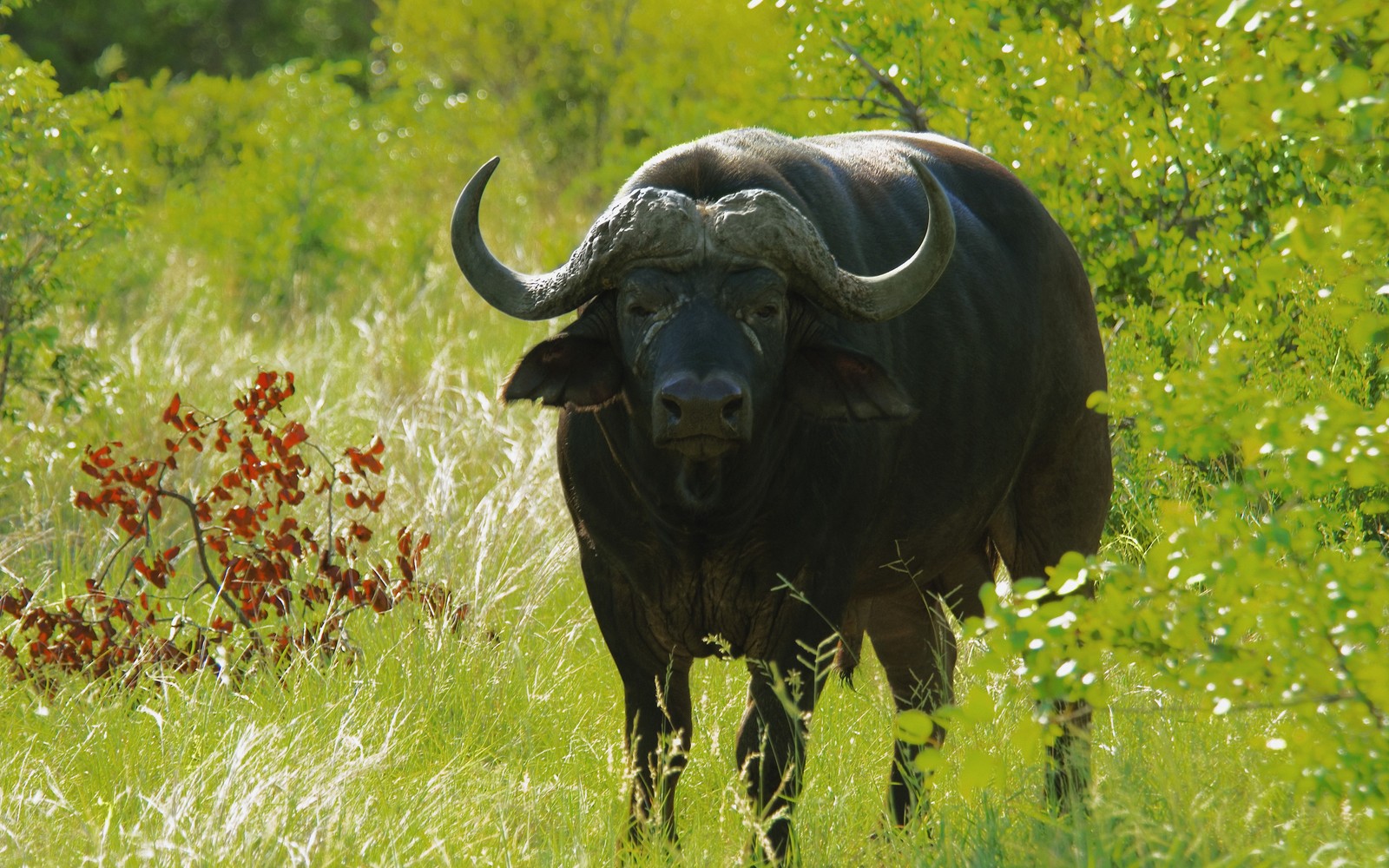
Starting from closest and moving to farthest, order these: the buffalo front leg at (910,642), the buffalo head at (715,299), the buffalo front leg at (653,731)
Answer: the buffalo head at (715,299), the buffalo front leg at (653,731), the buffalo front leg at (910,642)

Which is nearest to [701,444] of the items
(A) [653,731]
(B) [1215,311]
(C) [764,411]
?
(C) [764,411]

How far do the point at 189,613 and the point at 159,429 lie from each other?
1.81 metres

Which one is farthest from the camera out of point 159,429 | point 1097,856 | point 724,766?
point 159,429

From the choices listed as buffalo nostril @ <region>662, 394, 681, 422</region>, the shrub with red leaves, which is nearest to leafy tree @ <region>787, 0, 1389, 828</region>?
buffalo nostril @ <region>662, 394, 681, 422</region>

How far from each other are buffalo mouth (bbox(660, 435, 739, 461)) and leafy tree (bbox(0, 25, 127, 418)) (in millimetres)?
3716

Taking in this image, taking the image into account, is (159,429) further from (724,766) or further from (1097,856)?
(1097,856)

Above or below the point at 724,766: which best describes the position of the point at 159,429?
above

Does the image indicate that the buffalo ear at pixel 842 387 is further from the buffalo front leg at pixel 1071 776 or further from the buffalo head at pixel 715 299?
the buffalo front leg at pixel 1071 776

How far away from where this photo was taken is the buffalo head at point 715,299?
3604 millimetres

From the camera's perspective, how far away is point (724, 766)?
163 inches

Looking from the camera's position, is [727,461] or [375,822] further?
[727,461]

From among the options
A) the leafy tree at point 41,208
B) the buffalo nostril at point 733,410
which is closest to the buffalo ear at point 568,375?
the buffalo nostril at point 733,410

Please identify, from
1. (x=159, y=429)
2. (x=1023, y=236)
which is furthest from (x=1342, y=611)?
(x=159, y=429)

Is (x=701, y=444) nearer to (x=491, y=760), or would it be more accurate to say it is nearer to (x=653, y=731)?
(x=653, y=731)
